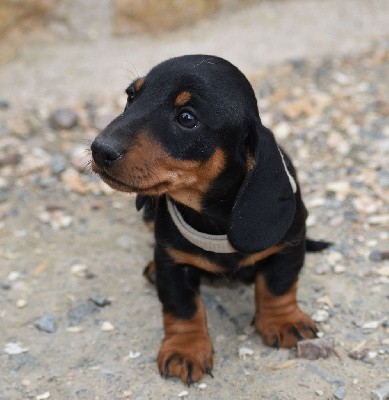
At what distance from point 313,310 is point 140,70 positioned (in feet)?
10.2

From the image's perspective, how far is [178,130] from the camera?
11.4 ft

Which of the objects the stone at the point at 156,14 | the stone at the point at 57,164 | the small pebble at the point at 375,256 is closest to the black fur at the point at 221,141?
the small pebble at the point at 375,256

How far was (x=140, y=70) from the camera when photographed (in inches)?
265

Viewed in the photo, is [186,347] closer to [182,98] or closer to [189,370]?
[189,370]

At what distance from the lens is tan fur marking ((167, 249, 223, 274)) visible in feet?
12.9

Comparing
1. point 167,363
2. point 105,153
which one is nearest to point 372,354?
point 167,363

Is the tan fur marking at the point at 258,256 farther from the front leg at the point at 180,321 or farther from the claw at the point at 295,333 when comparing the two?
the claw at the point at 295,333

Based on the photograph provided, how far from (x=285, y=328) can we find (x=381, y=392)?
2.08 ft

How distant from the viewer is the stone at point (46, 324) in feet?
14.1

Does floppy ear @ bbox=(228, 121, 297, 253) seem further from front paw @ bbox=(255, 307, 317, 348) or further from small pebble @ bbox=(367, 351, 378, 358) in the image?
small pebble @ bbox=(367, 351, 378, 358)

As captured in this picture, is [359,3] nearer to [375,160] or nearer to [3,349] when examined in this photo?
[375,160]

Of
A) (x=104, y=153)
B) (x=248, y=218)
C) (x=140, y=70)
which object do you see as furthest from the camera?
(x=140, y=70)

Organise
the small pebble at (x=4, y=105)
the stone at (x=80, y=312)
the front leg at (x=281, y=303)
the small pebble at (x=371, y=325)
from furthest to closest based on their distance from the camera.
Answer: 1. the small pebble at (x=4, y=105)
2. the stone at (x=80, y=312)
3. the small pebble at (x=371, y=325)
4. the front leg at (x=281, y=303)

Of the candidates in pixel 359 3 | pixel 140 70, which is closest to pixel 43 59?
Result: pixel 140 70
